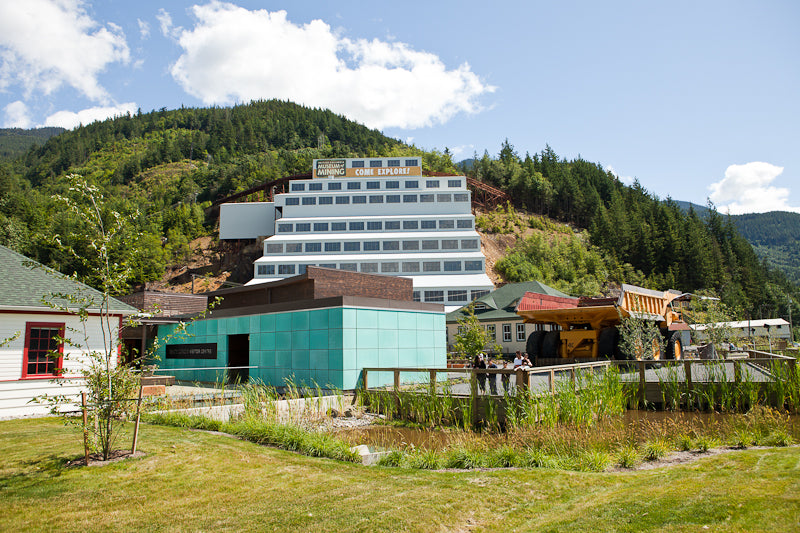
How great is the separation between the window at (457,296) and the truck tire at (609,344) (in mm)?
37347

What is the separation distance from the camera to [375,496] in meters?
7.01

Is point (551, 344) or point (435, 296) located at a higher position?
point (435, 296)

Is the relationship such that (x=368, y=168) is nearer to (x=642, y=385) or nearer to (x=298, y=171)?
(x=298, y=171)

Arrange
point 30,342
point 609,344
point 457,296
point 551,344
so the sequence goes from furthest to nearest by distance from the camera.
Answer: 1. point 457,296
2. point 551,344
3. point 609,344
4. point 30,342

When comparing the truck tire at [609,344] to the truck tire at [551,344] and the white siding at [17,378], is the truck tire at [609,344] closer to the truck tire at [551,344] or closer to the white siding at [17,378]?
the truck tire at [551,344]

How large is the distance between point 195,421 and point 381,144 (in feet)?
564

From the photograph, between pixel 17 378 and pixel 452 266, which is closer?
pixel 17 378

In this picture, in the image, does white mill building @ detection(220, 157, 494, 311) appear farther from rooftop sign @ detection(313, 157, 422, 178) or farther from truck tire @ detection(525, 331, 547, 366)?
truck tire @ detection(525, 331, 547, 366)

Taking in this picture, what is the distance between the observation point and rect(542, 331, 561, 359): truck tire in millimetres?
22734

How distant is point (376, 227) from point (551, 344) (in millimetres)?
52850

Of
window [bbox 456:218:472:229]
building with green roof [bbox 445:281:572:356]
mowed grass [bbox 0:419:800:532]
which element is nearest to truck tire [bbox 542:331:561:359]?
mowed grass [bbox 0:419:800:532]

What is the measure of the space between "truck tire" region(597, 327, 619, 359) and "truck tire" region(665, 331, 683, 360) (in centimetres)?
420

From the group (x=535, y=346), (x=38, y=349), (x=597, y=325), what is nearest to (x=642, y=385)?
(x=597, y=325)

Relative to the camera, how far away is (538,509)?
643 centimetres
